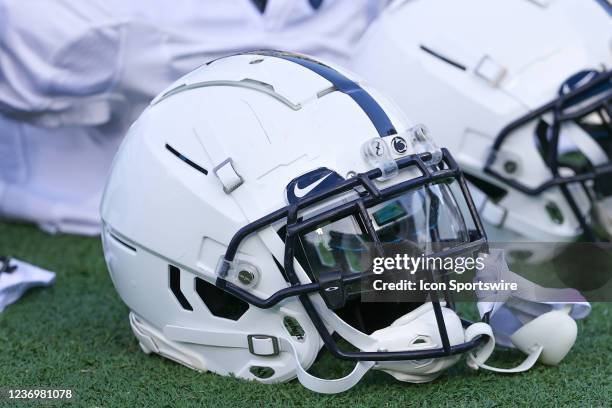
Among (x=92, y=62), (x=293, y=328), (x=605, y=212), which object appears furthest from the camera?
(x=92, y=62)

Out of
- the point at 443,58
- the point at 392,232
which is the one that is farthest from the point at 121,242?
the point at 443,58

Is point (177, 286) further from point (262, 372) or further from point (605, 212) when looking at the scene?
point (605, 212)

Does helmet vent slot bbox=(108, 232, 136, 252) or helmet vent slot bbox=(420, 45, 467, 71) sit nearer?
helmet vent slot bbox=(108, 232, 136, 252)

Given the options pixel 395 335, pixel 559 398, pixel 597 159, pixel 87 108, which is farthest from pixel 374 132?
pixel 87 108

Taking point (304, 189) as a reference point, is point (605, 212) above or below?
below

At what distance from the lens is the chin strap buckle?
1.95m

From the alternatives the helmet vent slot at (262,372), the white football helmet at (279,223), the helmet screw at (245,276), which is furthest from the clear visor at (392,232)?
the helmet vent slot at (262,372)

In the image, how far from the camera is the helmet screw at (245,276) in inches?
79.0

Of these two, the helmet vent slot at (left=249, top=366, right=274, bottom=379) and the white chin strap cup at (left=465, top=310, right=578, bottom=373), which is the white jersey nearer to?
the helmet vent slot at (left=249, top=366, right=274, bottom=379)

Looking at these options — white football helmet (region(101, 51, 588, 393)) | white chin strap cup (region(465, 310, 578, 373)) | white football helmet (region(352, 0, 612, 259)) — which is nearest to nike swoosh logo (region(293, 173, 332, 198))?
white football helmet (region(101, 51, 588, 393))

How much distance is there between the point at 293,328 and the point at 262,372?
0.17 m

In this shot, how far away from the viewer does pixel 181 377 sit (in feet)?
7.30

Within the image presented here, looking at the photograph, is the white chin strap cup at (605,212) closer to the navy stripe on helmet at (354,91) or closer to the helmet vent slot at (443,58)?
the helmet vent slot at (443,58)

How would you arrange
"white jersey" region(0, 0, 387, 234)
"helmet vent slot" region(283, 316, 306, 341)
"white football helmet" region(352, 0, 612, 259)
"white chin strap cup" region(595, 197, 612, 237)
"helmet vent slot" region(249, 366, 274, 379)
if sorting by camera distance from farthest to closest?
"white jersey" region(0, 0, 387, 234)
"white chin strap cup" region(595, 197, 612, 237)
"white football helmet" region(352, 0, 612, 259)
"helmet vent slot" region(249, 366, 274, 379)
"helmet vent slot" region(283, 316, 306, 341)
